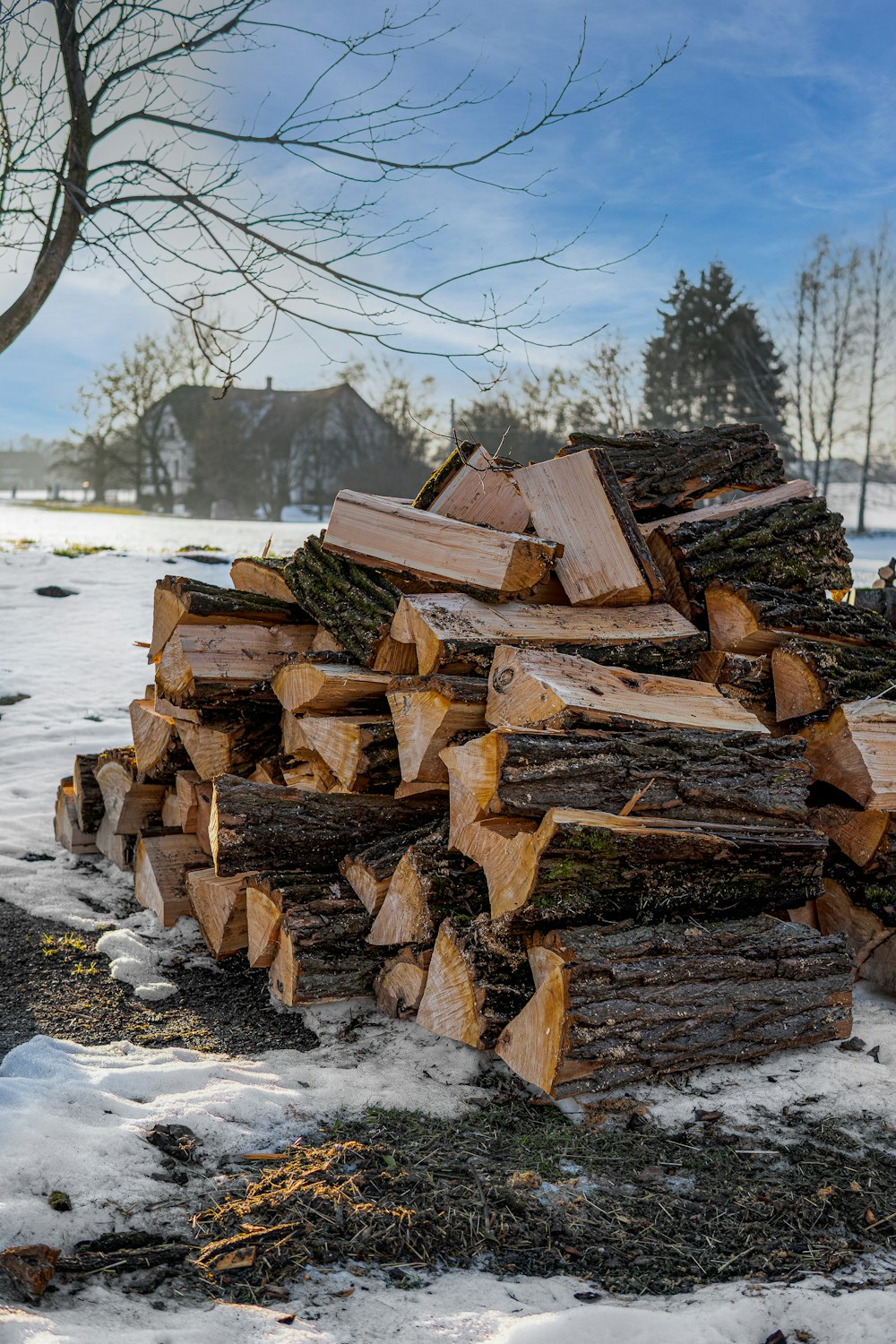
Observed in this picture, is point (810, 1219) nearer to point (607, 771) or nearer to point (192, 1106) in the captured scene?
point (607, 771)

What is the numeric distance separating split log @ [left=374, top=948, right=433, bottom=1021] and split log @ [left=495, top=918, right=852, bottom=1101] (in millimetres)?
433

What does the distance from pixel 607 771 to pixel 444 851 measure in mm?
683

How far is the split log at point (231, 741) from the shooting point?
4250mm

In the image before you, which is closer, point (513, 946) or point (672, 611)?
point (513, 946)

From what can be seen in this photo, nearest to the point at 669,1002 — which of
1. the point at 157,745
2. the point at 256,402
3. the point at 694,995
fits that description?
the point at 694,995

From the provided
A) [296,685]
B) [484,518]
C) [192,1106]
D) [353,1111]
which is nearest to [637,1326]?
[353,1111]

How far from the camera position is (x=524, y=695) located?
3.12 meters

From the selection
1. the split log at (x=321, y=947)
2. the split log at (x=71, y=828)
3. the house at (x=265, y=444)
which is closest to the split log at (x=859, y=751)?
the split log at (x=321, y=947)

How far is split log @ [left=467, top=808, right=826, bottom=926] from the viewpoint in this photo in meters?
2.85

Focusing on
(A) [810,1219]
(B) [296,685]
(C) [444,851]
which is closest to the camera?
(A) [810,1219]

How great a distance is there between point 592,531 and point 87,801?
2997mm

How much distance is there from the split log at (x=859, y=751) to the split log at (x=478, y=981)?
1.57m

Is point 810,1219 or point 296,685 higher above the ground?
point 296,685

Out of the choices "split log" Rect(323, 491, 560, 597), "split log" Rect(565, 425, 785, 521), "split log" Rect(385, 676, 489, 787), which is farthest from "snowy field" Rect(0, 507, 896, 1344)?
"split log" Rect(565, 425, 785, 521)
